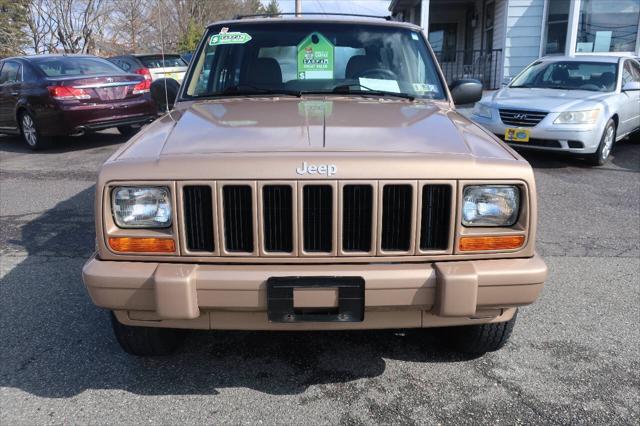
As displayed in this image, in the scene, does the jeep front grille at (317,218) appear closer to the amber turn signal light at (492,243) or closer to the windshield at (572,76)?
the amber turn signal light at (492,243)

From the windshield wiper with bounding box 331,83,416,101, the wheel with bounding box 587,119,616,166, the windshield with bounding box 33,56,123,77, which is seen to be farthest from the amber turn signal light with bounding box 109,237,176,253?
the windshield with bounding box 33,56,123,77

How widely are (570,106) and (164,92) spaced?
5847 mm

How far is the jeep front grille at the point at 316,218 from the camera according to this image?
2.33 meters

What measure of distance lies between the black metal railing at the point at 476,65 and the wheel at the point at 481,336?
486 inches

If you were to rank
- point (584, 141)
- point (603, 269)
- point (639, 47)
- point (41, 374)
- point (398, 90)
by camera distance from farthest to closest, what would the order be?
point (639, 47)
point (584, 141)
point (603, 269)
point (398, 90)
point (41, 374)

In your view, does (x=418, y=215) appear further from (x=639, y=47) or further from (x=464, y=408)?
(x=639, y=47)

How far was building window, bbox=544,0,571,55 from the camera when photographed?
46.7 ft

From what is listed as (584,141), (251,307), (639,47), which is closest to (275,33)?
(251,307)

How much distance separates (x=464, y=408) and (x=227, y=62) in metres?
2.73

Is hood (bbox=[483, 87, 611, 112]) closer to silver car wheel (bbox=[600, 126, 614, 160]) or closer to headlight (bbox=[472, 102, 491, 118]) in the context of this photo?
headlight (bbox=[472, 102, 491, 118])

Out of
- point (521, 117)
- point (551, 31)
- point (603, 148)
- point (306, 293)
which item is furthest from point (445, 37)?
point (306, 293)

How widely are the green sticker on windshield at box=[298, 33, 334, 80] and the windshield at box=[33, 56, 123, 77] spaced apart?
22.1ft

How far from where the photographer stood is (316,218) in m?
2.38

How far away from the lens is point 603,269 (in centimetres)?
427
